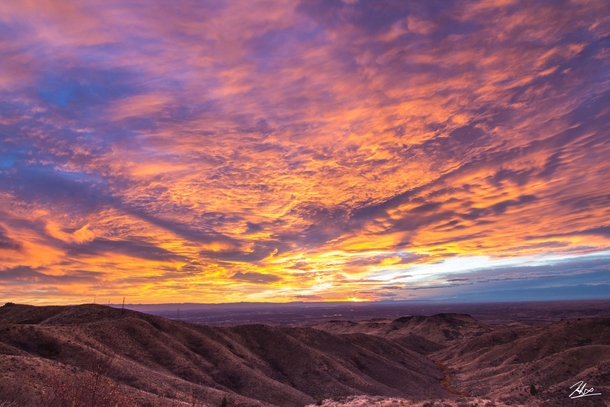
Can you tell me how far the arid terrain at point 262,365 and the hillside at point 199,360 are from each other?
0.15 meters

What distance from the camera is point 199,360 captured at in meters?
41.8

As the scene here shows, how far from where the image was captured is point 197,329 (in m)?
52.3

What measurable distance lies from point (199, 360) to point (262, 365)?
9.55 metres

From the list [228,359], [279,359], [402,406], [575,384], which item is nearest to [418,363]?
[279,359]

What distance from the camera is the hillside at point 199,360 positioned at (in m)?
28.5

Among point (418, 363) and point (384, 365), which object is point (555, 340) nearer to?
point (418, 363)
